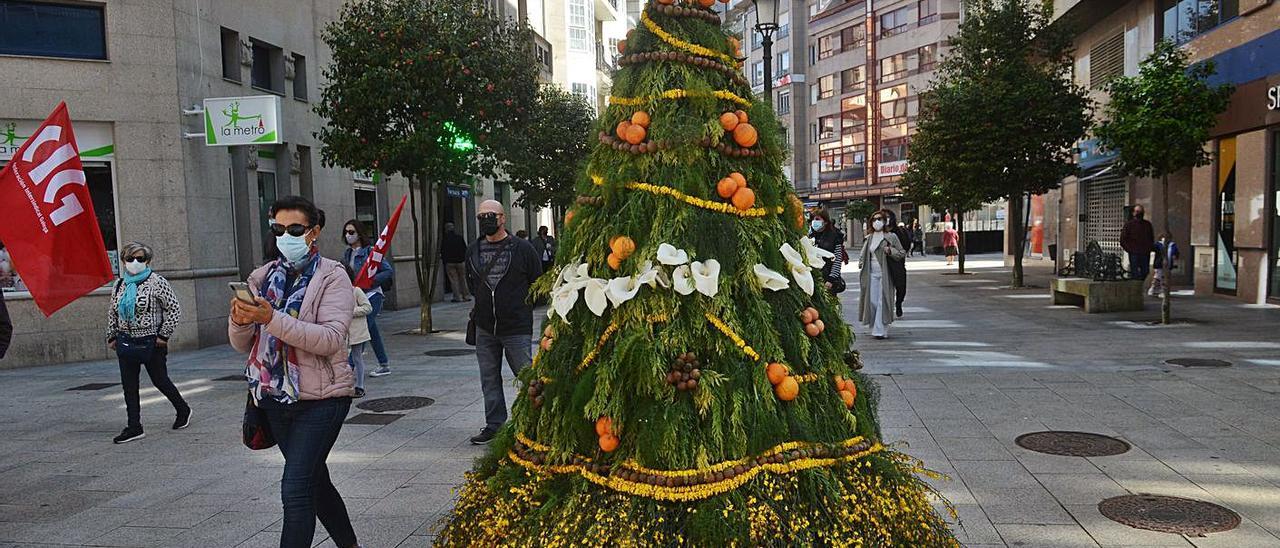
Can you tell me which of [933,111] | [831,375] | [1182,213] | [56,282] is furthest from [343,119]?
[1182,213]

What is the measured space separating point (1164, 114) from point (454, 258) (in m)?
13.6

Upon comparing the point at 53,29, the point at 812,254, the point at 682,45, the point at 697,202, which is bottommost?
the point at 812,254

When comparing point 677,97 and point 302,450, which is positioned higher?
point 677,97

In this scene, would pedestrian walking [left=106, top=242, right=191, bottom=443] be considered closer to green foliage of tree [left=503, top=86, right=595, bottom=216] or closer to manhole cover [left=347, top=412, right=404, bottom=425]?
manhole cover [left=347, top=412, right=404, bottom=425]

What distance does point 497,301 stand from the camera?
20.4 feet

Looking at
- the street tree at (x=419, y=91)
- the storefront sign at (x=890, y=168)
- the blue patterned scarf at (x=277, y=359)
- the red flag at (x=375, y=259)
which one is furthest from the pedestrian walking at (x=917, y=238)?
the blue patterned scarf at (x=277, y=359)

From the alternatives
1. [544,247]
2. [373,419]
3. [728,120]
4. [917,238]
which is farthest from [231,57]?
[917,238]

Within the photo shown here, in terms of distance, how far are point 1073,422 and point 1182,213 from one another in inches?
592

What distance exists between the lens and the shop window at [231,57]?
13.8 meters

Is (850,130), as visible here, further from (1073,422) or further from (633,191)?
(633,191)

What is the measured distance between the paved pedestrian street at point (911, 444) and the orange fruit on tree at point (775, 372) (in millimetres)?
1705

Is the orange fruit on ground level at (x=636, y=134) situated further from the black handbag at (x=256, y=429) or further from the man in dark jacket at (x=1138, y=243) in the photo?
the man in dark jacket at (x=1138, y=243)

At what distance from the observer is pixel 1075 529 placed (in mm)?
4230

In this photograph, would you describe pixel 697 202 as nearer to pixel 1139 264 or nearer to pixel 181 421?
pixel 181 421
